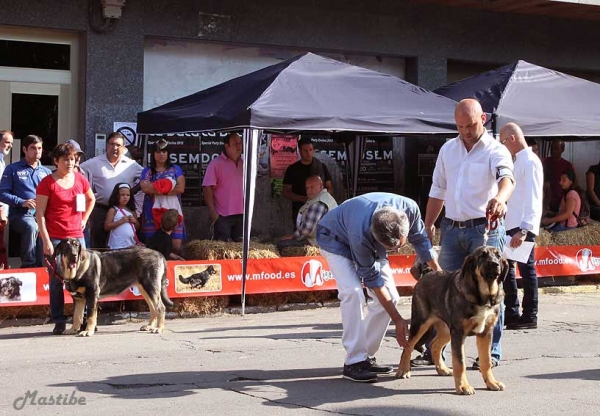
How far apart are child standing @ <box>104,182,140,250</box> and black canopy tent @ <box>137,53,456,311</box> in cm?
108

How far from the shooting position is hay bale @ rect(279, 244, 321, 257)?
12.4 metres

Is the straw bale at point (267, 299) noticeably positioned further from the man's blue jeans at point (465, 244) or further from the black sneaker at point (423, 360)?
the man's blue jeans at point (465, 244)

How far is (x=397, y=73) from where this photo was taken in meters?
17.2

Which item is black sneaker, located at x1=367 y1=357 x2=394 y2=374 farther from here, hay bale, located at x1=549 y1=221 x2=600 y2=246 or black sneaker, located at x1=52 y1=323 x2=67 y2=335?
hay bale, located at x1=549 y1=221 x2=600 y2=246

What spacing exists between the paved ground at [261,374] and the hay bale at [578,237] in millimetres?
3415

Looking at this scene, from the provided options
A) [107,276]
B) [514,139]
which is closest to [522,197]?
[514,139]

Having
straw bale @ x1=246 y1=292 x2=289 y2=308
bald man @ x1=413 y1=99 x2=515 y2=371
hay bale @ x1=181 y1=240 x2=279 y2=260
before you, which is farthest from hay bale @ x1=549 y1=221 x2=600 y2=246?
bald man @ x1=413 y1=99 x2=515 y2=371

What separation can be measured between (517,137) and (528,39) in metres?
8.89

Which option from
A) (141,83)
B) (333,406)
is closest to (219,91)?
(141,83)

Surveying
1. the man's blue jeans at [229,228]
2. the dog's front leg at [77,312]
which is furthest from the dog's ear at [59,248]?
the man's blue jeans at [229,228]

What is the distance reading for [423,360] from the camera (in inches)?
322

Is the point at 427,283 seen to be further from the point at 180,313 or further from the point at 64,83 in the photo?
the point at 64,83

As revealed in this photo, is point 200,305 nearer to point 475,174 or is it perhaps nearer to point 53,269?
point 53,269

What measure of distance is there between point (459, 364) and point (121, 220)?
5.98m
